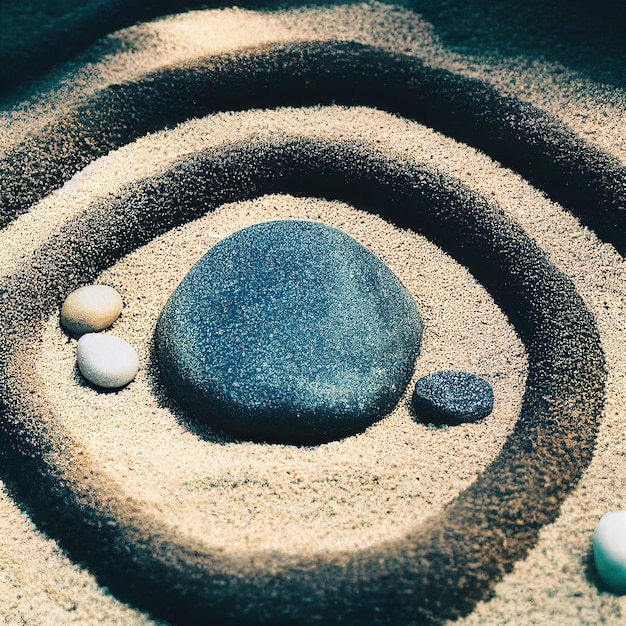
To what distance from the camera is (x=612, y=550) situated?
128 inches

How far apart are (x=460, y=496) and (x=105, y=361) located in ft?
7.89

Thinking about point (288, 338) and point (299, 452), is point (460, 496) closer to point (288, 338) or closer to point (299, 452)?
point (299, 452)

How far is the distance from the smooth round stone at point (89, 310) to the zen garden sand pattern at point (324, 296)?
0.03m

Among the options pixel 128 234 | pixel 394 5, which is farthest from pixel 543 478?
pixel 394 5

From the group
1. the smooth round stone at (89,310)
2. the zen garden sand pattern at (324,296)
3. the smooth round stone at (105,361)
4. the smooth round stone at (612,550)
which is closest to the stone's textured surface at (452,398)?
the zen garden sand pattern at (324,296)

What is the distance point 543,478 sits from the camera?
3635 mm

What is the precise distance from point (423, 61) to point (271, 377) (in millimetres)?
3556

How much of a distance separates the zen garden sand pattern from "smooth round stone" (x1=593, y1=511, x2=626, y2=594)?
0.07 feet

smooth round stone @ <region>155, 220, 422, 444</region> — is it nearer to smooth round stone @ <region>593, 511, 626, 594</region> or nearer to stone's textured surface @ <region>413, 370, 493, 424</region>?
stone's textured surface @ <region>413, 370, 493, 424</region>

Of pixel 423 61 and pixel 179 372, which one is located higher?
pixel 423 61

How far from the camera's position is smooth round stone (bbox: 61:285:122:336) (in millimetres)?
4664

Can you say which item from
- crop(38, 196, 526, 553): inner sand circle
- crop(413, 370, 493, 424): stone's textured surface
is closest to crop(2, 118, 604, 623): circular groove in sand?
crop(38, 196, 526, 553): inner sand circle

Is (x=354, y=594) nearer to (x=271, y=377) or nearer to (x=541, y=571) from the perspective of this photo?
(x=541, y=571)

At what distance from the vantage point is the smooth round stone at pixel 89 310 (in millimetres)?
4664
